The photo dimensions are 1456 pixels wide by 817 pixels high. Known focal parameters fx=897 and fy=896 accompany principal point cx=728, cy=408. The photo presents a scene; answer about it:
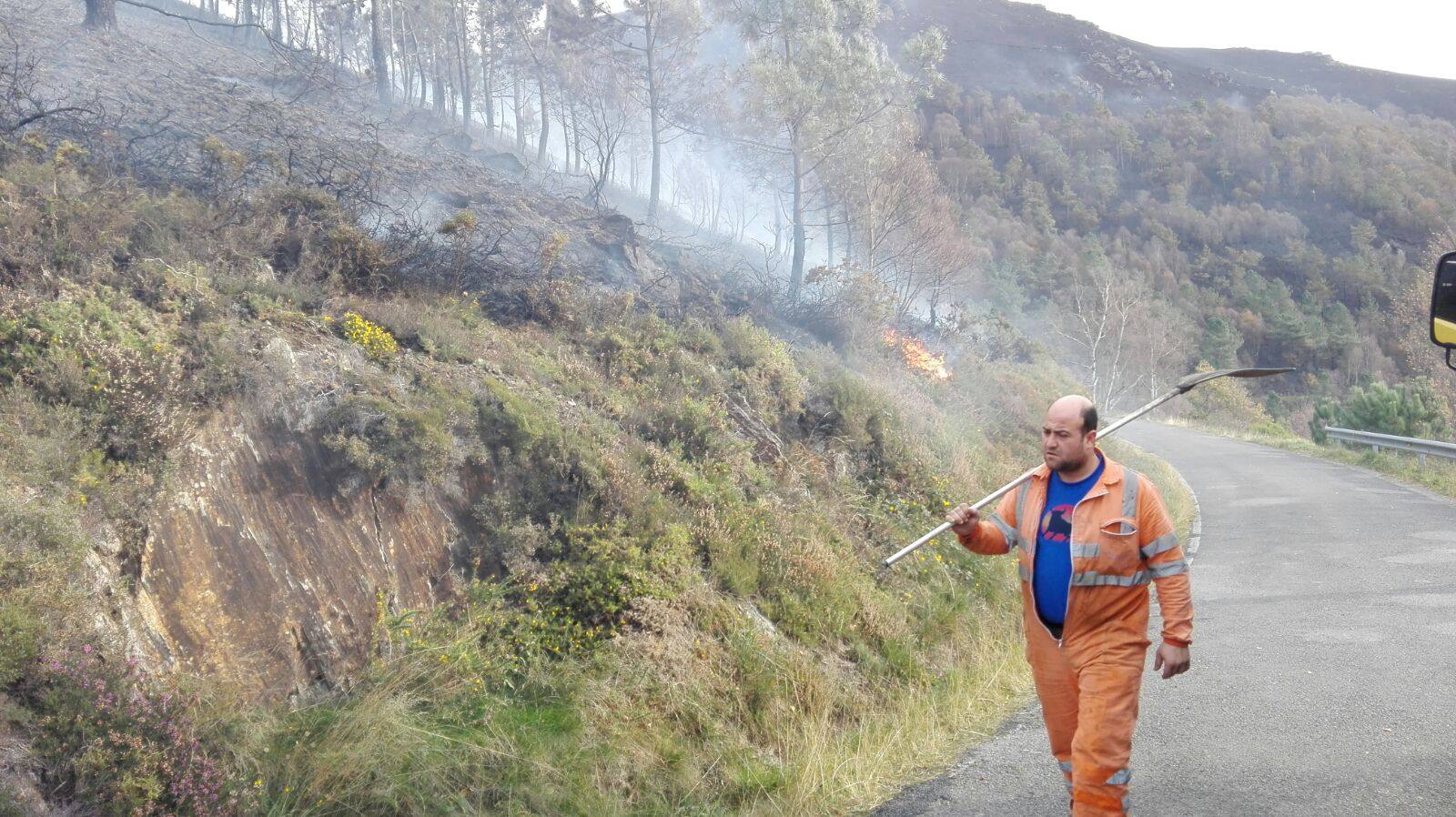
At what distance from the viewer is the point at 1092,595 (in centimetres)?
378

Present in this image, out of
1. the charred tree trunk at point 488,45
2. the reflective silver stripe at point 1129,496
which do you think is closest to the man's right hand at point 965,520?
the reflective silver stripe at point 1129,496

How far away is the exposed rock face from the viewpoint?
486 centimetres

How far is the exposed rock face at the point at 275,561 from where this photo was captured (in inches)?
191

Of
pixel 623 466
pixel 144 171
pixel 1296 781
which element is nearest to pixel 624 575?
pixel 623 466

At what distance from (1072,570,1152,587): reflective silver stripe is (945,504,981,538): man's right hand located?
0.53 m

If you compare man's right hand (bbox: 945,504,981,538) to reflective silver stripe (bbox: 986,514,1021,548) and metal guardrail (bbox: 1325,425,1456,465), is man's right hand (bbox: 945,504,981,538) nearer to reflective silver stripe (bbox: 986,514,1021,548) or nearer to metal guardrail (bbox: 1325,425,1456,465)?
reflective silver stripe (bbox: 986,514,1021,548)

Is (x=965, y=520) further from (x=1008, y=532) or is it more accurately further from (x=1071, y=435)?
(x=1071, y=435)

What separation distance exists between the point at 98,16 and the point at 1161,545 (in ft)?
65.0

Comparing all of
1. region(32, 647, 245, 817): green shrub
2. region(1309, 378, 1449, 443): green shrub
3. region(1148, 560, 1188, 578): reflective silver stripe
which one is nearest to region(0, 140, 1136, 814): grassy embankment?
region(32, 647, 245, 817): green shrub

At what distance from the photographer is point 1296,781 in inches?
179

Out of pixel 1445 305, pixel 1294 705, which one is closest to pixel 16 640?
pixel 1445 305

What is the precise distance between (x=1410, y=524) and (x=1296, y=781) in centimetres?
965

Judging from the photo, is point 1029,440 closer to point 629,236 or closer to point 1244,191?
point 629,236

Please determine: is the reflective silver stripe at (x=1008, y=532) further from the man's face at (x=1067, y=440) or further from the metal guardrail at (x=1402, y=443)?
the metal guardrail at (x=1402, y=443)
